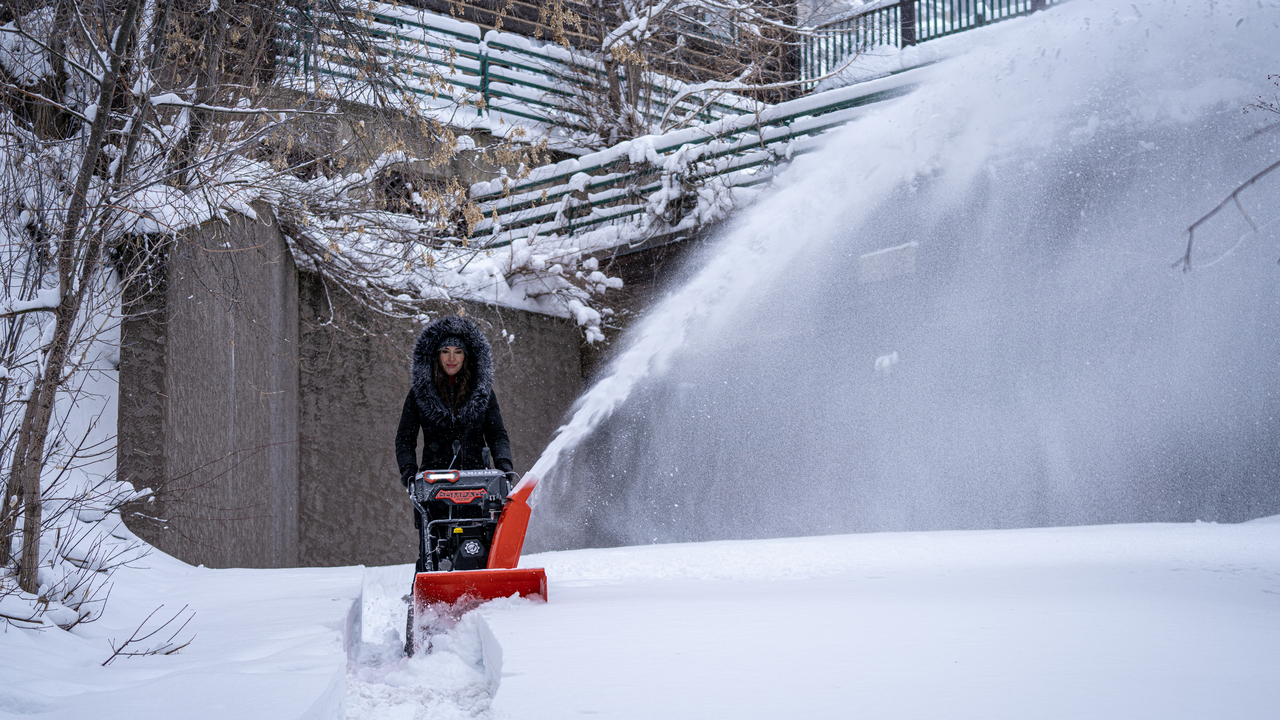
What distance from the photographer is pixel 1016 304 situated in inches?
378

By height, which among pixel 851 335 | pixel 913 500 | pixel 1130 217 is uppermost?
pixel 1130 217

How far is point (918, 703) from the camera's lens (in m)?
2.35

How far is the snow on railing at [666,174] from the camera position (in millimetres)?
9781

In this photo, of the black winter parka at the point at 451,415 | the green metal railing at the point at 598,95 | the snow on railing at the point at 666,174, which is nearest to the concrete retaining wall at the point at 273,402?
the black winter parka at the point at 451,415

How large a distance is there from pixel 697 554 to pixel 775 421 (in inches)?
184

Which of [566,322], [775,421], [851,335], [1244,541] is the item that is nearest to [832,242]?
[851,335]

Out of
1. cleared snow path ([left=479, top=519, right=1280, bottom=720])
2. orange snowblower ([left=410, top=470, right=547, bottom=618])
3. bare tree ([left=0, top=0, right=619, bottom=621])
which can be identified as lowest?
cleared snow path ([left=479, top=519, right=1280, bottom=720])

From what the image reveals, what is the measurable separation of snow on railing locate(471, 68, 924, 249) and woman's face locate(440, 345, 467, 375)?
15.1 feet

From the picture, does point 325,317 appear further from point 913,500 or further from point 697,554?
point 913,500

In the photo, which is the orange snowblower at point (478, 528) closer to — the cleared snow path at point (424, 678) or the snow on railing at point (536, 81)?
the cleared snow path at point (424, 678)

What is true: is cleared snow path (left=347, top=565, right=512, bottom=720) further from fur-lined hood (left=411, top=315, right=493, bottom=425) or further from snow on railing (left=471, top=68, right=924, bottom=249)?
snow on railing (left=471, top=68, right=924, bottom=249)

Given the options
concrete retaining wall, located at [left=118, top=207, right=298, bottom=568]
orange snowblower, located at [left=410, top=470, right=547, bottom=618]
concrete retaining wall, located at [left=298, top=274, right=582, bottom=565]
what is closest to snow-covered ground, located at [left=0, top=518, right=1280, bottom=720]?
orange snowblower, located at [left=410, top=470, right=547, bottom=618]

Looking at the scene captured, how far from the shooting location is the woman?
476cm

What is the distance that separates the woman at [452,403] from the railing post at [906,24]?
1180 cm
